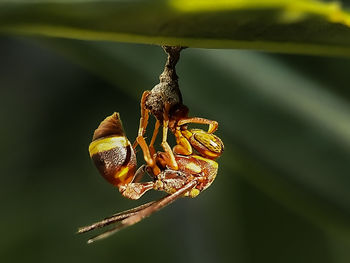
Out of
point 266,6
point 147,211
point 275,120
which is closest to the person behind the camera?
point 266,6

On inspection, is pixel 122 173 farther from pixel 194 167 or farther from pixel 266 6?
pixel 266 6

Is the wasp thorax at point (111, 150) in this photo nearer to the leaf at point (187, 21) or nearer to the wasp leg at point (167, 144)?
the wasp leg at point (167, 144)

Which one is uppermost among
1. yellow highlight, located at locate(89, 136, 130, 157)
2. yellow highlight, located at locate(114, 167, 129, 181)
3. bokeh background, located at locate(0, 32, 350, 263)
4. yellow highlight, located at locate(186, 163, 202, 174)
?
yellow highlight, located at locate(89, 136, 130, 157)

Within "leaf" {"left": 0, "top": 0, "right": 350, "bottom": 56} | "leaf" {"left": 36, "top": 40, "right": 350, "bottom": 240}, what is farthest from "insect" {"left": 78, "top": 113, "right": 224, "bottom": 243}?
"leaf" {"left": 0, "top": 0, "right": 350, "bottom": 56}

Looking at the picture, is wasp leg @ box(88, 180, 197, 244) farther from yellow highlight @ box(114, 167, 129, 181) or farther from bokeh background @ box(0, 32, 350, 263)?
bokeh background @ box(0, 32, 350, 263)

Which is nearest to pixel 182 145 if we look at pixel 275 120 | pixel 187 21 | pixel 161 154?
pixel 161 154

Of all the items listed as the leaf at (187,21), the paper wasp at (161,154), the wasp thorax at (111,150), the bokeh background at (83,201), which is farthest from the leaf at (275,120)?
the leaf at (187,21)
